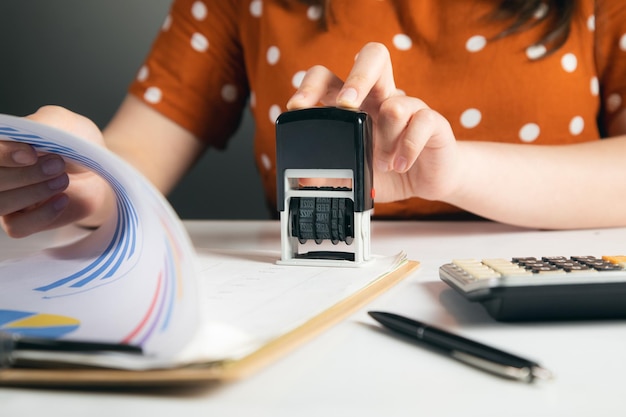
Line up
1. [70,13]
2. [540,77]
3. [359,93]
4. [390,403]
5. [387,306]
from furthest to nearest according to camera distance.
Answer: [70,13] → [540,77] → [359,93] → [387,306] → [390,403]

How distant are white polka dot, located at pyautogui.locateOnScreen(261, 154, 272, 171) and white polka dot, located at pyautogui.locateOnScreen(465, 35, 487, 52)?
0.31 meters

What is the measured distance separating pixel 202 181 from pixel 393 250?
2.68ft

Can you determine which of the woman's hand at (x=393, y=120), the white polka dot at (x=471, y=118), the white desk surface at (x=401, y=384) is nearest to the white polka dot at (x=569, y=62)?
the white polka dot at (x=471, y=118)

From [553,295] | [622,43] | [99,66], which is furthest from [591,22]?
[99,66]

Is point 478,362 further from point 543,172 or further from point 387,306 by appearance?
point 543,172

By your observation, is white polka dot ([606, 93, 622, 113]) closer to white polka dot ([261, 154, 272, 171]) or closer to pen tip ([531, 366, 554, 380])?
white polka dot ([261, 154, 272, 171])

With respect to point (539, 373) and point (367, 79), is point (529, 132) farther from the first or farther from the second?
point (539, 373)

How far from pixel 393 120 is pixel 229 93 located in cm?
54

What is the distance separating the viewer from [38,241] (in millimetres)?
683

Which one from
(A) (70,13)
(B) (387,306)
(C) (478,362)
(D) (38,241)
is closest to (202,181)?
(A) (70,13)

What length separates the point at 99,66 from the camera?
4.39ft

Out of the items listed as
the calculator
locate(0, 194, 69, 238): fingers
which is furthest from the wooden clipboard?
locate(0, 194, 69, 238): fingers

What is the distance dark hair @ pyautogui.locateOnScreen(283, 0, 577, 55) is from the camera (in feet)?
2.74

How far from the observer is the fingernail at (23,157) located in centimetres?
47
